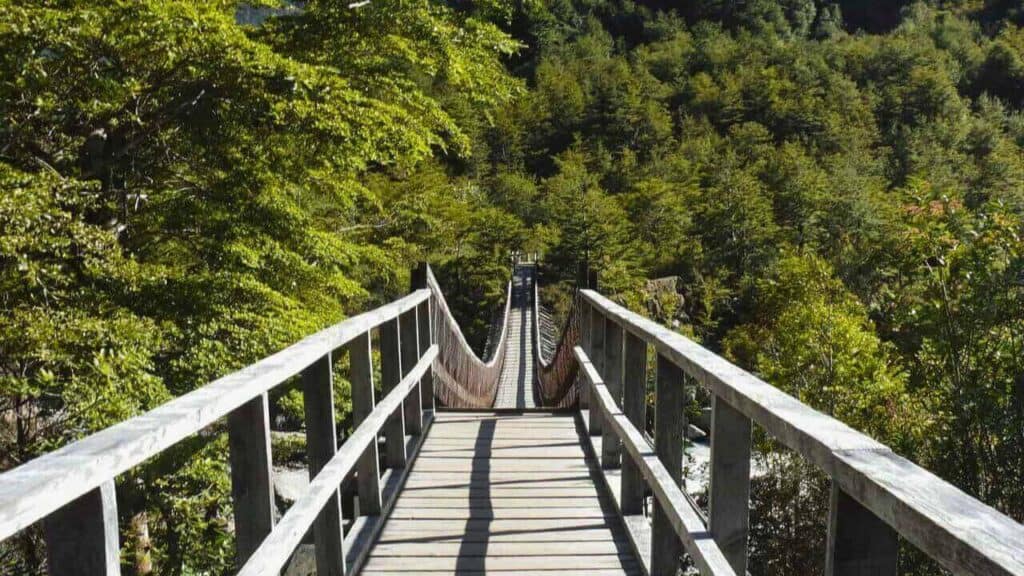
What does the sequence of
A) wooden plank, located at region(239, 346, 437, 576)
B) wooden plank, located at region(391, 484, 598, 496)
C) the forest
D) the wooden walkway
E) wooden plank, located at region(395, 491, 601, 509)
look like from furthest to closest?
the wooden walkway → the forest → wooden plank, located at region(391, 484, 598, 496) → wooden plank, located at region(395, 491, 601, 509) → wooden plank, located at region(239, 346, 437, 576)

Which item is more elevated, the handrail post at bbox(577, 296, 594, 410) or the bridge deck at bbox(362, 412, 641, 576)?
the handrail post at bbox(577, 296, 594, 410)

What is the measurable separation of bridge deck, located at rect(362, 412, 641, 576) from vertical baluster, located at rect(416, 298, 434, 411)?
0.39 m

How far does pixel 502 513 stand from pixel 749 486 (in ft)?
6.09

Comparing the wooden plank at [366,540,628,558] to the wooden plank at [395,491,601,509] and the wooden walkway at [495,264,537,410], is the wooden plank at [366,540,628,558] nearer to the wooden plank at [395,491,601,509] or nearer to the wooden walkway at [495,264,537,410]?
the wooden plank at [395,491,601,509]

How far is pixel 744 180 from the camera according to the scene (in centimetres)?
5228

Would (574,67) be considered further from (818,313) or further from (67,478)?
(67,478)

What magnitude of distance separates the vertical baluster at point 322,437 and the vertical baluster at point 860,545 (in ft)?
4.80

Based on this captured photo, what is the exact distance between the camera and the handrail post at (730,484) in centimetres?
150

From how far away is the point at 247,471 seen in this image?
4.84 ft

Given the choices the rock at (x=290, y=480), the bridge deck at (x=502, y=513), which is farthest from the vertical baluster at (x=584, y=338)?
the rock at (x=290, y=480)

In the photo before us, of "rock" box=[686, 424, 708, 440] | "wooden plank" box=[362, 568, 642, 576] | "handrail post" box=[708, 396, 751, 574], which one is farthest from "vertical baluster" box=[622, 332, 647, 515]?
"rock" box=[686, 424, 708, 440]

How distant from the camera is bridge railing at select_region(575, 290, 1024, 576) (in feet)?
2.48

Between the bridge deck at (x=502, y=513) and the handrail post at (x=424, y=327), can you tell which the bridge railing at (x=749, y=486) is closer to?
the bridge deck at (x=502, y=513)

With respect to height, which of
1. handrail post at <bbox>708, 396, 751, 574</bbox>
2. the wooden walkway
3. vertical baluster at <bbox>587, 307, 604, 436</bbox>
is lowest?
the wooden walkway
